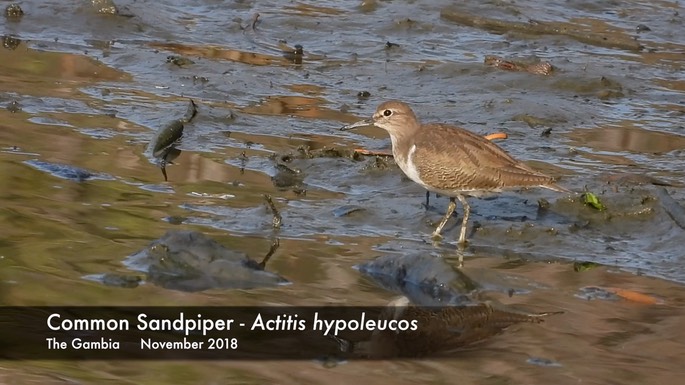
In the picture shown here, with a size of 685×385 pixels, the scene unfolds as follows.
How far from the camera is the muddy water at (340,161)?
6.59m

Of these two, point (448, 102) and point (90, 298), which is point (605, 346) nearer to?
Result: point (90, 298)

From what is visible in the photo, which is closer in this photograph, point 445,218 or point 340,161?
point 445,218

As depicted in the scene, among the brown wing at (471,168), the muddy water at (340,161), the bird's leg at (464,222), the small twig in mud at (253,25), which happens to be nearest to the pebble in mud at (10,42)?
the muddy water at (340,161)

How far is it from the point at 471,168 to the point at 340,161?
1526 millimetres

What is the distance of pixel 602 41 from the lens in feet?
44.9

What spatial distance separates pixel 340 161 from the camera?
9.51 metres

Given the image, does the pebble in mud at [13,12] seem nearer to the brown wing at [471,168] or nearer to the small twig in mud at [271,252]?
the brown wing at [471,168]

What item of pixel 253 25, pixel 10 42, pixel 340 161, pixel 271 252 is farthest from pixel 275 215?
pixel 253 25

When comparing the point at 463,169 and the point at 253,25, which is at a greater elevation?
the point at 253,25

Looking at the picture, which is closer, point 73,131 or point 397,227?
point 397,227

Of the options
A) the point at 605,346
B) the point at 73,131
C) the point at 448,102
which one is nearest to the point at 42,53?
the point at 73,131

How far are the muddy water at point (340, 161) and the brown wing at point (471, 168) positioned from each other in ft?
1.04

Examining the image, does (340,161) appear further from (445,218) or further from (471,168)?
(471,168)

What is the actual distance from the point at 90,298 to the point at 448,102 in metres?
5.46
